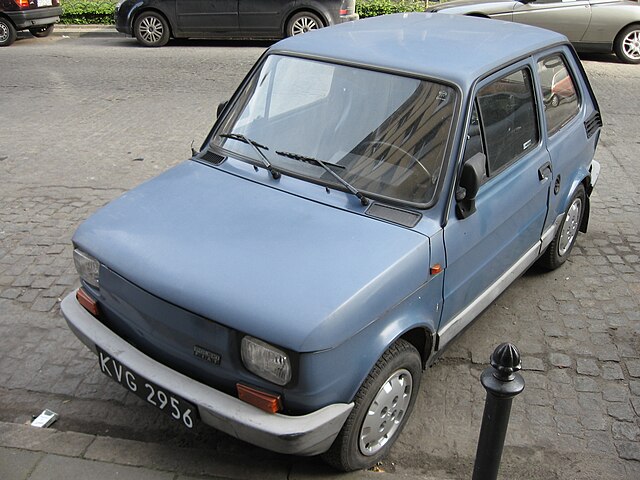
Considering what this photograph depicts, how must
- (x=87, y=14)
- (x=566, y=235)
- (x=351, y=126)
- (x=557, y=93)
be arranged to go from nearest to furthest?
(x=351, y=126) < (x=557, y=93) < (x=566, y=235) < (x=87, y=14)

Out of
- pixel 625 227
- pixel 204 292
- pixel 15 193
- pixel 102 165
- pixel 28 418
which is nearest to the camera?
pixel 204 292

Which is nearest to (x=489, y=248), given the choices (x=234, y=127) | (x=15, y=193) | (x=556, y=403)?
(x=556, y=403)

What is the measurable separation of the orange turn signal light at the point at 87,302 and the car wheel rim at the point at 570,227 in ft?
11.0

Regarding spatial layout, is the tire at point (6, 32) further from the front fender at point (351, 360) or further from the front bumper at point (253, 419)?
the front fender at point (351, 360)

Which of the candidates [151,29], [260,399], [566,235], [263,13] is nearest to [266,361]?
[260,399]

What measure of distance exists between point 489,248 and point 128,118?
254 inches

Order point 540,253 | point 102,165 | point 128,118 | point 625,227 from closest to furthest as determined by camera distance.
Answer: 1. point 540,253
2. point 625,227
3. point 102,165
4. point 128,118

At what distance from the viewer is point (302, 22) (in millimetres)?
12641

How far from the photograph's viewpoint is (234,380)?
3.00 m

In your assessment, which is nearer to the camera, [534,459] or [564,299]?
[534,459]

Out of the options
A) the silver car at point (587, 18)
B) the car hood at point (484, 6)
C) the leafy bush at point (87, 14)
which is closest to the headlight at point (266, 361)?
the silver car at point (587, 18)

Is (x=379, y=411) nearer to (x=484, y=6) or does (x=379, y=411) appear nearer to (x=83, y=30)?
(x=484, y=6)

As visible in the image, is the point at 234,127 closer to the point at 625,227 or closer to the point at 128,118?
the point at 625,227

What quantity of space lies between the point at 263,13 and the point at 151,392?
34.6 ft
